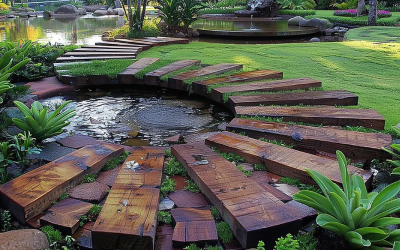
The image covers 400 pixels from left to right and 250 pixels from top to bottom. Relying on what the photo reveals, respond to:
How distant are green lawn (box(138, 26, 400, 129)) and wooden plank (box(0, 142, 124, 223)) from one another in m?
2.68

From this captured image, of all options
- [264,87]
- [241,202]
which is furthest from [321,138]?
[264,87]

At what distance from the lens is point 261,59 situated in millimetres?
6910

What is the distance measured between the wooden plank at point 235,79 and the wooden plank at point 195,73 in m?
0.20

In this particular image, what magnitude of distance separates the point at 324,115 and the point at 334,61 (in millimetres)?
3613

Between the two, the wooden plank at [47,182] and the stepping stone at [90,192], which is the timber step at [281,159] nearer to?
the wooden plank at [47,182]

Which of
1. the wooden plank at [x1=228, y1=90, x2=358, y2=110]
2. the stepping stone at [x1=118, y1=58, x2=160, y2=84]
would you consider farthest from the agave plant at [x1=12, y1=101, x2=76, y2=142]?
the stepping stone at [x1=118, y1=58, x2=160, y2=84]

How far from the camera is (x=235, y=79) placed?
500cm

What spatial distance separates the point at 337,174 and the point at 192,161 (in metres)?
0.98

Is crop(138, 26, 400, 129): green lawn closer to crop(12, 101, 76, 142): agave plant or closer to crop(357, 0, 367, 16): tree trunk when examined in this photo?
crop(12, 101, 76, 142): agave plant

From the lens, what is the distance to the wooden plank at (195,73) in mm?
5008

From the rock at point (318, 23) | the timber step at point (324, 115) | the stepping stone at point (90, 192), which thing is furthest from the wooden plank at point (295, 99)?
the rock at point (318, 23)

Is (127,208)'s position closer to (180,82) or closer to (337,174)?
(337,174)

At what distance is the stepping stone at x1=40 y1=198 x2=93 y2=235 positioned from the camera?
80.6 inches

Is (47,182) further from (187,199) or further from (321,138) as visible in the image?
(321,138)
